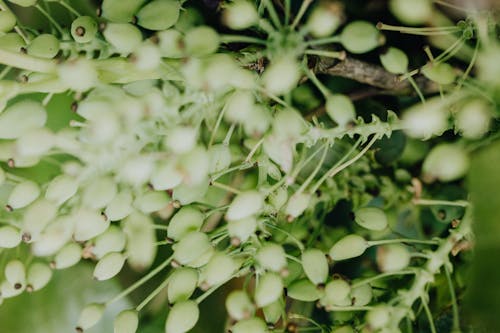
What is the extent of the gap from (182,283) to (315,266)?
0.17 metres

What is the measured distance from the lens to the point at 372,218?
2.92ft

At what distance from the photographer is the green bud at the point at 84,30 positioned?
864 mm

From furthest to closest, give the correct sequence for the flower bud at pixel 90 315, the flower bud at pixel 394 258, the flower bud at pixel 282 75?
the flower bud at pixel 90 315 → the flower bud at pixel 394 258 → the flower bud at pixel 282 75

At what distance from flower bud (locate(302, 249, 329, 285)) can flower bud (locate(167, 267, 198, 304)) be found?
143 mm

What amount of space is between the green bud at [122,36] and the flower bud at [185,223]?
22 centimetres

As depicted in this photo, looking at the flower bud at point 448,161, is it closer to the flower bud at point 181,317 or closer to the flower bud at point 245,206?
the flower bud at point 245,206

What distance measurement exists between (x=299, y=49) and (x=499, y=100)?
0.23 m

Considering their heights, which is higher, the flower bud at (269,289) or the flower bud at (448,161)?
the flower bud at (448,161)

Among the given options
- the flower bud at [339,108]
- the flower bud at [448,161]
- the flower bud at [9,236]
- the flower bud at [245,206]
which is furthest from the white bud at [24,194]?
the flower bud at [448,161]

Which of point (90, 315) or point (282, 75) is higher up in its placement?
point (282, 75)

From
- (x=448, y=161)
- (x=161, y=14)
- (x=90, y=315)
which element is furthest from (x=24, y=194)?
(x=448, y=161)

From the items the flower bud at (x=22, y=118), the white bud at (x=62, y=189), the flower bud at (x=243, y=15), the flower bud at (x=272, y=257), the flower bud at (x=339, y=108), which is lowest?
the flower bud at (x=272, y=257)

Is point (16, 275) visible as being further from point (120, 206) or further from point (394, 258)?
point (394, 258)

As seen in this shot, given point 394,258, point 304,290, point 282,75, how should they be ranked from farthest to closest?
1. point 304,290
2. point 394,258
3. point 282,75
